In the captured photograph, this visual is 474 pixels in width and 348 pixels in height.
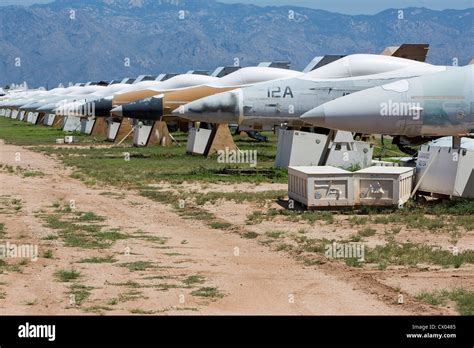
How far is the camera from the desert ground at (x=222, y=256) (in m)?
10.2

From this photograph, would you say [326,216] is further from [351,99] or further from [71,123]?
[71,123]

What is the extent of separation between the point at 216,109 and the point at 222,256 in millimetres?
14326

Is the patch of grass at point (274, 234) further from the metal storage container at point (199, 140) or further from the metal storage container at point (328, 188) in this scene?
the metal storage container at point (199, 140)

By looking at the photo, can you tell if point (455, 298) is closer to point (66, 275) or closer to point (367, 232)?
point (66, 275)

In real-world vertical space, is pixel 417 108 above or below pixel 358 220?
above

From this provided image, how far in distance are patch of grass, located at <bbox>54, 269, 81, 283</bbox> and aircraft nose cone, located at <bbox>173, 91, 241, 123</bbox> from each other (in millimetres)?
15093

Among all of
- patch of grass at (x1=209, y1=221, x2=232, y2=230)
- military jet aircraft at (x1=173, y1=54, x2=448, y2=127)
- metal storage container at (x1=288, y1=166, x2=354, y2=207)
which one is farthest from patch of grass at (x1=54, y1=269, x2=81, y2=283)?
military jet aircraft at (x1=173, y1=54, x2=448, y2=127)

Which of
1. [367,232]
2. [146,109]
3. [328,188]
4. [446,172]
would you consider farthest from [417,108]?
[146,109]

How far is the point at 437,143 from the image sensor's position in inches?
855

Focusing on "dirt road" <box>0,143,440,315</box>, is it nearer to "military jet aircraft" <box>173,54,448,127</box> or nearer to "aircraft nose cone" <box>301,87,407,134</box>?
"aircraft nose cone" <box>301,87,407,134</box>

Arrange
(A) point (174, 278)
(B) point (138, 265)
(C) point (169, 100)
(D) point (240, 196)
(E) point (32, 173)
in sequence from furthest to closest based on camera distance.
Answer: (C) point (169, 100)
(E) point (32, 173)
(D) point (240, 196)
(B) point (138, 265)
(A) point (174, 278)

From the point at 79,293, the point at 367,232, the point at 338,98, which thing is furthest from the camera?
the point at 338,98

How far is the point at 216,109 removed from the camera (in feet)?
89.8
